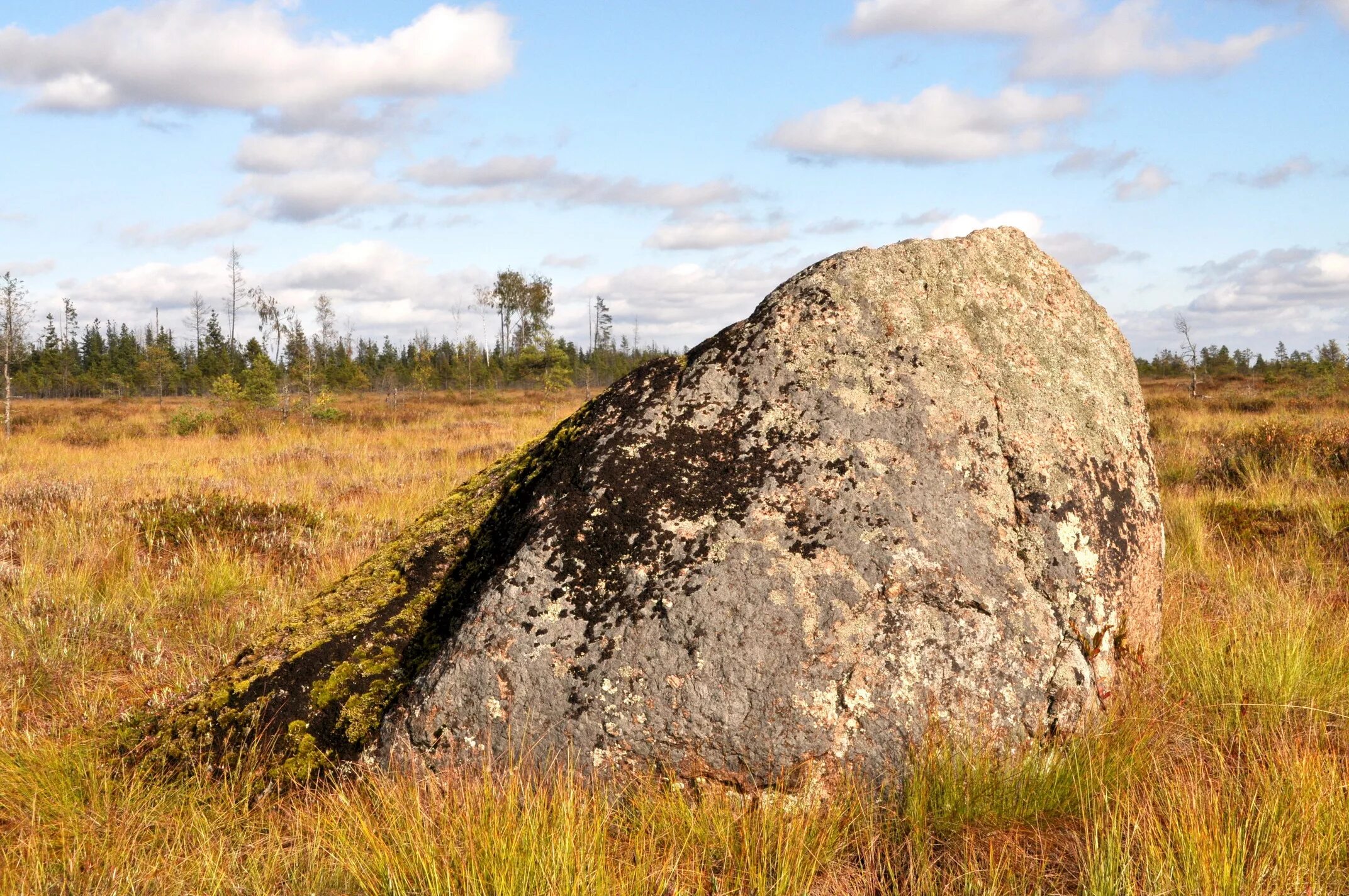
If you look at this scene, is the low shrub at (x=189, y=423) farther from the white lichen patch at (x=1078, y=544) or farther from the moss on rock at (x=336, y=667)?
the white lichen patch at (x=1078, y=544)

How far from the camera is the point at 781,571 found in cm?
248

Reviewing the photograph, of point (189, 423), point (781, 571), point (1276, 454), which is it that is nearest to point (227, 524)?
point (781, 571)

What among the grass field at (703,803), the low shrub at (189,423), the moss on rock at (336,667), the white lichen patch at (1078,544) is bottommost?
the grass field at (703,803)

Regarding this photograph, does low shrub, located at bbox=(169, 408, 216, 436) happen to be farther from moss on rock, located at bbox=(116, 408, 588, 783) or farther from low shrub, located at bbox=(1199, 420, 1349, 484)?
low shrub, located at bbox=(1199, 420, 1349, 484)

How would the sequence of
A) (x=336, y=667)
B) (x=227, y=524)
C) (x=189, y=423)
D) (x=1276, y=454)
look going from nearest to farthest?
(x=336, y=667), (x=227, y=524), (x=1276, y=454), (x=189, y=423)

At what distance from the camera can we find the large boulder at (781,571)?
238 cm

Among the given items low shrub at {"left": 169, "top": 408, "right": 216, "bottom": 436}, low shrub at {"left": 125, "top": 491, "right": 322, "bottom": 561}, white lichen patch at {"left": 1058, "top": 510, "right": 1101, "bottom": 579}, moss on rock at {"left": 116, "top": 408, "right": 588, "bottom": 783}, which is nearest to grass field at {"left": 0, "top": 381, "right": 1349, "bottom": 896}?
moss on rock at {"left": 116, "top": 408, "right": 588, "bottom": 783}

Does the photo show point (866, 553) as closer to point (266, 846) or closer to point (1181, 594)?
point (266, 846)

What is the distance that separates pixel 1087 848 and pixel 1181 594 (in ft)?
9.16

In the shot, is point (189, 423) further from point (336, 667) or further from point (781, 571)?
point (781, 571)

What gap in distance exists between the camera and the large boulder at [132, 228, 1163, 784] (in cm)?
238

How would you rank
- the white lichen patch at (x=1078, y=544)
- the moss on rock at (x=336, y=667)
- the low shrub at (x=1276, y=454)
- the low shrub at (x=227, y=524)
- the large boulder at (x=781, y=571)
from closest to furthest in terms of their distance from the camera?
the large boulder at (x=781, y=571) → the moss on rock at (x=336, y=667) → the white lichen patch at (x=1078, y=544) → the low shrub at (x=227, y=524) → the low shrub at (x=1276, y=454)

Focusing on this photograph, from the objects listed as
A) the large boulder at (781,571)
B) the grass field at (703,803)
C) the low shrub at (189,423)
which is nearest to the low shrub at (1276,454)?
the grass field at (703,803)

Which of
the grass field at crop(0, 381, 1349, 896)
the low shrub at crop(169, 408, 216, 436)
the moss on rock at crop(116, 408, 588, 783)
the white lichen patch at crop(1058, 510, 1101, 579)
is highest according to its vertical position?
the low shrub at crop(169, 408, 216, 436)
